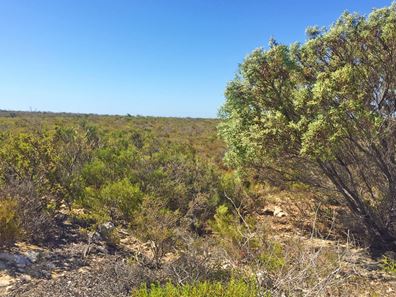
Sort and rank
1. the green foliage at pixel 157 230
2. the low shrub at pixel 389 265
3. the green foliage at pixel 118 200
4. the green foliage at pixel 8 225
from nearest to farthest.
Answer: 1. the green foliage at pixel 8 225
2. the low shrub at pixel 389 265
3. the green foliage at pixel 157 230
4. the green foliage at pixel 118 200

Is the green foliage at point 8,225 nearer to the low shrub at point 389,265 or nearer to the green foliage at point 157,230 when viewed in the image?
the green foliage at point 157,230

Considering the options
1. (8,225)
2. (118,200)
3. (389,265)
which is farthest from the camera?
(118,200)

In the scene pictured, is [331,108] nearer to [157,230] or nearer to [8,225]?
[157,230]

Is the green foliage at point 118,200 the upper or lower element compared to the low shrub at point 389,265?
upper

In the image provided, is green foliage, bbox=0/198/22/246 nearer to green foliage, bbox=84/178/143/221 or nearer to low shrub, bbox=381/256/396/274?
green foliage, bbox=84/178/143/221

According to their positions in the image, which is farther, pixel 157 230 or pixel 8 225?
pixel 157 230

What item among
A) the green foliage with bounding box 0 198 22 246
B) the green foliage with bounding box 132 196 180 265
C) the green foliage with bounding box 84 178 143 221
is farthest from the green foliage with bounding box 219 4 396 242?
the green foliage with bounding box 0 198 22 246

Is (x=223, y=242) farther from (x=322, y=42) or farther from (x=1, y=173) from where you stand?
(x=1, y=173)

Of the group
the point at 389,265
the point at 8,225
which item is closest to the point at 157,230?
the point at 8,225

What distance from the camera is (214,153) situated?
59.2 ft

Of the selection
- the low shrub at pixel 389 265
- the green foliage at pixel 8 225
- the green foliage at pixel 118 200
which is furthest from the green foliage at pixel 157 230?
the low shrub at pixel 389 265

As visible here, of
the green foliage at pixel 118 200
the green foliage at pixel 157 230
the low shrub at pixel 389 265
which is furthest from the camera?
the green foliage at pixel 118 200

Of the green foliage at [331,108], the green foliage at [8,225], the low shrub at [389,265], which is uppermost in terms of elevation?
the green foliage at [331,108]

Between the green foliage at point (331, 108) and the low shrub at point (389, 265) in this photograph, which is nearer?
the low shrub at point (389, 265)
